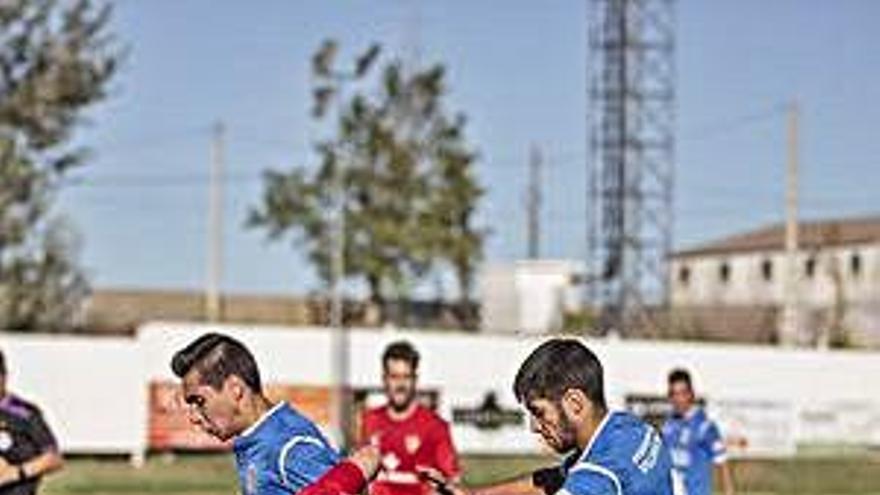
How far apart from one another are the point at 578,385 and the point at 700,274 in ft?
339

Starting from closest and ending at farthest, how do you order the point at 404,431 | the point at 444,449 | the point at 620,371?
the point at 444,449
the point at 404,431
the point at 620,371

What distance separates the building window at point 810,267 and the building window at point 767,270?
5.50 m

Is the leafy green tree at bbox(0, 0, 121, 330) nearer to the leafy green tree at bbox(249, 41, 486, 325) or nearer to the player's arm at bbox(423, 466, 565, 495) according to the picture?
the leafy green tree at bbox(249, 41, 486, 325)

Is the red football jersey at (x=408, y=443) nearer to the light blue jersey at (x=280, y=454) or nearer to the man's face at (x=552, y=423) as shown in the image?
the light blue jersey at (x=280, y=454)

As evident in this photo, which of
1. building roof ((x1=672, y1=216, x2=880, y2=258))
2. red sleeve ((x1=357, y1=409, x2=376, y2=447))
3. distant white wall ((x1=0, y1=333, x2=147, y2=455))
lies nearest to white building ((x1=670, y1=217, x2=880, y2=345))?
building roof ((x1=672, y1=216, x2=880, y2=258))

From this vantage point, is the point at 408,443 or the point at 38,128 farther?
the point at 38,128

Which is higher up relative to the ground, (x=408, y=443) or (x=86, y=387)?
(x=408, y=443)

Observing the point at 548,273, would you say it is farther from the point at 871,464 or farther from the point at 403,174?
the point at 871,464

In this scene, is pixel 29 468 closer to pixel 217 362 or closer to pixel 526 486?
pixel 526 486

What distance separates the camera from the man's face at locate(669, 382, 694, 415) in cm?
1797

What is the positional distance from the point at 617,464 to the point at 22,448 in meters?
7.49

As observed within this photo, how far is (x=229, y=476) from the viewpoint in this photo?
1455 inches

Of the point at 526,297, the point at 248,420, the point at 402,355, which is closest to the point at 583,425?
the point at 248,420

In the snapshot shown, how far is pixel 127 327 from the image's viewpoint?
5206 centimetres
